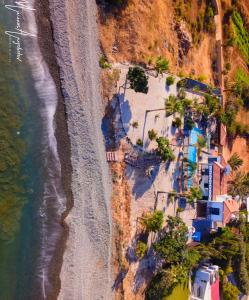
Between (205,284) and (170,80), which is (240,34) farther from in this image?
(205,284)

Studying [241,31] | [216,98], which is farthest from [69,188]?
[241,31]

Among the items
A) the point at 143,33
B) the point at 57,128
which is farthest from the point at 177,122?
the point at 57,128

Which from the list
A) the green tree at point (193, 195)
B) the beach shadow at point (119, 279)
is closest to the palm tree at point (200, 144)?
the green tree at point (193, 195)

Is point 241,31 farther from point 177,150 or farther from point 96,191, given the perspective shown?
point 96,191

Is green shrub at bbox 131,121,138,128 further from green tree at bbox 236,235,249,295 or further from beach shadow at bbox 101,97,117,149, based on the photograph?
green tree at bbox 236,235,249,295

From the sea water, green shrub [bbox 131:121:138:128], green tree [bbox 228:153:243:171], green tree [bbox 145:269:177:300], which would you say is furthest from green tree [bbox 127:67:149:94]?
green tree [bbox 228:153:243:171]

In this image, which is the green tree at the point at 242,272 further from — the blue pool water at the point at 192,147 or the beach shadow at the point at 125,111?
the beach shadow at the point at 125,111
